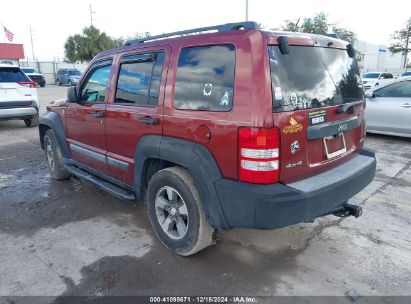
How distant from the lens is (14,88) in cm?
934

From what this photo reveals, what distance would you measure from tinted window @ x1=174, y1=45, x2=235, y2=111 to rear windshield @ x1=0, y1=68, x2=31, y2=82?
825 centimetres

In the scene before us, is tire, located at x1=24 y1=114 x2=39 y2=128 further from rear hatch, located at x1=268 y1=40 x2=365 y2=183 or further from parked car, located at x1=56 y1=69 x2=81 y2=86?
parked car, located at x1=56 y1=69 x2=81 y2=86

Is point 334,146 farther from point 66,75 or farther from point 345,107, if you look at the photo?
point 66,75

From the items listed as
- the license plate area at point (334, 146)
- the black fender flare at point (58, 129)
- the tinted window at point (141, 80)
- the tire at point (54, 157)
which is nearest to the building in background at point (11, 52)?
the tire at point (54, 157)

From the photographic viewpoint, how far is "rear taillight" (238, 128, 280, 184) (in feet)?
7.98

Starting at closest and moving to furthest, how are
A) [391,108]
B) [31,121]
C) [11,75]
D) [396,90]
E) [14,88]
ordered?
1. [391,108]
2. [396,90]
3. [14,88]
4. [11,75]
5. [31,121]

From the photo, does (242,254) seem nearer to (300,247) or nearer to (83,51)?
(300,247)

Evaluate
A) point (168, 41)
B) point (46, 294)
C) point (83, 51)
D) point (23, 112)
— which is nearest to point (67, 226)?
point (46, 294)

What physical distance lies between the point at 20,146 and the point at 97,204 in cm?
454

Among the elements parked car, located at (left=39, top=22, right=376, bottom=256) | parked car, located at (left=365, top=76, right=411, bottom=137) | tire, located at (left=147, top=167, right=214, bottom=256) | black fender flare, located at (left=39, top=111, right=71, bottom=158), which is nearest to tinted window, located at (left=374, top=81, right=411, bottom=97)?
parked car, located at (left=365, top=76, right=411, bottom=137)

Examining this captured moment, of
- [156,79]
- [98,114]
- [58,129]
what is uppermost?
[156,79]

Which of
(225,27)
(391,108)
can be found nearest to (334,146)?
(225,27)

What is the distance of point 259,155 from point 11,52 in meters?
52.3

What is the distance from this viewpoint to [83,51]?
148 feet
